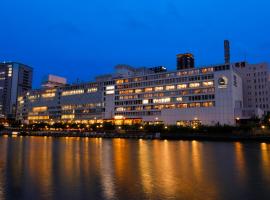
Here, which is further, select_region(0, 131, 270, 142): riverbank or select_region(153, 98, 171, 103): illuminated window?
select_region(153, 98, 171, 103): illuminated window

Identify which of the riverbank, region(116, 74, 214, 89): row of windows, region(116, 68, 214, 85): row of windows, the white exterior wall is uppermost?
region(116, 68, 214, 85): row of windows

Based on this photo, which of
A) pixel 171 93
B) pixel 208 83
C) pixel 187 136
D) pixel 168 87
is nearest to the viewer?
pixel 187 136

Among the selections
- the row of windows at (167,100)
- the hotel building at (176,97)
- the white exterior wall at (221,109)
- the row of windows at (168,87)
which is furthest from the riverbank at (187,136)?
the row of windows at (168,87)

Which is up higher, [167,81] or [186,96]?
[167,81]

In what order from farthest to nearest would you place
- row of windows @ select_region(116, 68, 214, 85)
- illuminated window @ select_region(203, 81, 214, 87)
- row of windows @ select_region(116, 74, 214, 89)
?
row of windows @ select_region(116, 68, 214, 85) < row of windows @ select_region(116, 74, 214, 89) < illuminated window @ select_region(203, 81, 214, 87)

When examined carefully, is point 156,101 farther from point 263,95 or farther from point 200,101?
point 263,95

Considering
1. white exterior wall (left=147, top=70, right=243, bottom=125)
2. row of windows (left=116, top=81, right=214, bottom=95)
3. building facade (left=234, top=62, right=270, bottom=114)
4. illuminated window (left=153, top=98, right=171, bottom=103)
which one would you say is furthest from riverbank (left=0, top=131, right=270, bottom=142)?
building facade (left=234, top=62, right=270, bottom=114)

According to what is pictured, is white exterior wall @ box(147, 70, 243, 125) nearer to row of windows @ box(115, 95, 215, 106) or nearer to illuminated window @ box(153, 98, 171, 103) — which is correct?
row of windows @ box(115, 95, 215, 106)

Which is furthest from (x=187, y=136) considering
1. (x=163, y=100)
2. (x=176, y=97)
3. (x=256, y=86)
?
(x=256, y=86)

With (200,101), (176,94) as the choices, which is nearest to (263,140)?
(200,101)

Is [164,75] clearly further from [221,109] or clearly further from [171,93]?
[221,109]

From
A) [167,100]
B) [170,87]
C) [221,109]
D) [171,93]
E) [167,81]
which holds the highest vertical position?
[167,81]

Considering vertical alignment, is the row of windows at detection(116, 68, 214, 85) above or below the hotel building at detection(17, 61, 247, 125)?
above

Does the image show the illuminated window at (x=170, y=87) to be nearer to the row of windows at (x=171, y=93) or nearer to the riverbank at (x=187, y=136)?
the row of windows at (x=171, y=93)
